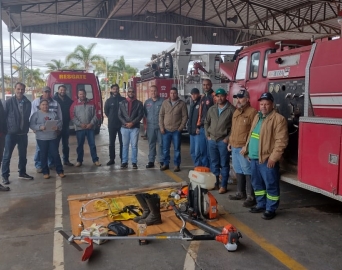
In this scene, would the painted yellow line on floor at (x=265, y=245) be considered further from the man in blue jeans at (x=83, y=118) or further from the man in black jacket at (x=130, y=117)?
the man in blue jeans at (x=83, y=118)

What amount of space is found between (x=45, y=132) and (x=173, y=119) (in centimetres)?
272

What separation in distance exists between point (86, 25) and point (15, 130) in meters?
15.8

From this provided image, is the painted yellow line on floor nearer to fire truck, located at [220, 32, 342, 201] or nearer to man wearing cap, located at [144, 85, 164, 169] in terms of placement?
fire truck, located at [220, 32, 342, 201]

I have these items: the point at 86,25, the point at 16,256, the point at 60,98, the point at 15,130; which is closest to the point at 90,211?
the point at 16,256

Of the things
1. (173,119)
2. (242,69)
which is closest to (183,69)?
(173,119)

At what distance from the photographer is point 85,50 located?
39312 millimetres

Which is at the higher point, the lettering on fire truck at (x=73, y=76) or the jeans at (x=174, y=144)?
the lettering on fire truck at (x=73, y=76)

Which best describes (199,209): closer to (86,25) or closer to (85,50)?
(86,25)

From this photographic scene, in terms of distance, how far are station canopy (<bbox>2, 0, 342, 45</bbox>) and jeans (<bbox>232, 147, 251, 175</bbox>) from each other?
37.7ft

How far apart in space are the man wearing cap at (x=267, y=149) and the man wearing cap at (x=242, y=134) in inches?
14.2

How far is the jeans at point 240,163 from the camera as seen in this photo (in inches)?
216

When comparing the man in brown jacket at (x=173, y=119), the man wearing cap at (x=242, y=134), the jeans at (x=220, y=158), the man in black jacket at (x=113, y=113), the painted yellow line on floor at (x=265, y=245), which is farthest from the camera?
the man in black jacket at (x=113, y=113)

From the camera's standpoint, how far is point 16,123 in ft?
23.0

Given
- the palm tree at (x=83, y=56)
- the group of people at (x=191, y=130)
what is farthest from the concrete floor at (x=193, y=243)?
the palm tree at (x=83, y=56)
